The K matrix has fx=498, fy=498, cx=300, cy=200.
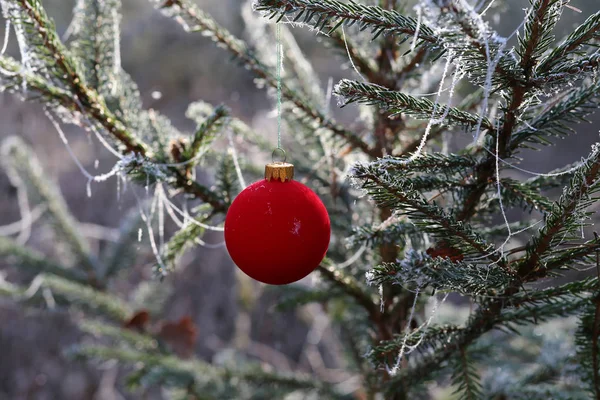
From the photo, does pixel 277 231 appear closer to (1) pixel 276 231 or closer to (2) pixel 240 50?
(1) pixel 276 231

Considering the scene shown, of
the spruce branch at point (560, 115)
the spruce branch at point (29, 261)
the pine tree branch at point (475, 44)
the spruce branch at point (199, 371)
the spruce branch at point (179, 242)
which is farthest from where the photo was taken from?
the spruce branch at point (29, 261)

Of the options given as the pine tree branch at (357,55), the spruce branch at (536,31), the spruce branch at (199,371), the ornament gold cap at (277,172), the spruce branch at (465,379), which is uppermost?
the pine tree branch at (357,55)

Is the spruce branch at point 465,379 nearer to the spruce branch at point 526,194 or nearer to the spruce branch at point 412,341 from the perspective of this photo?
the spruce branch at point 412,341

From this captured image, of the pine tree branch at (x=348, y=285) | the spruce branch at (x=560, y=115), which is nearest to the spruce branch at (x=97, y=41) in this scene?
the pine tree branch at (x=348, y=285)

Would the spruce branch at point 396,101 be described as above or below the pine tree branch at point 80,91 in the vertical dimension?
above

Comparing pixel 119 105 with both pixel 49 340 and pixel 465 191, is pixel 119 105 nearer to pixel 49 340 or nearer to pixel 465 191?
pixel 465 191

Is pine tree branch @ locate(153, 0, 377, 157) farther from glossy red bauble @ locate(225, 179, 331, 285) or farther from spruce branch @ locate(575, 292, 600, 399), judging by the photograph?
spruce branch @ locate(575, 292, 600, 399)

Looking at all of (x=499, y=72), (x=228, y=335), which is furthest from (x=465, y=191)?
(x=228, y=335)
